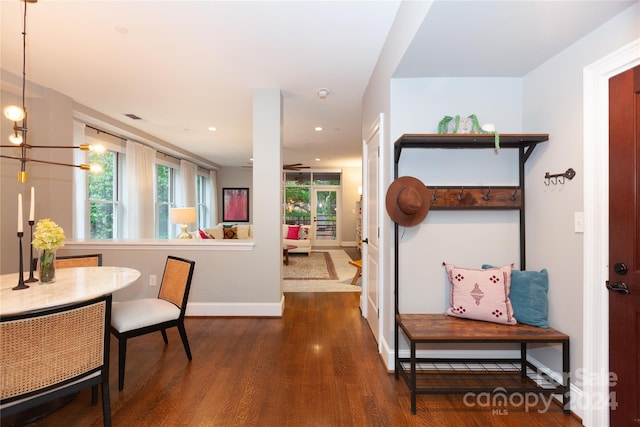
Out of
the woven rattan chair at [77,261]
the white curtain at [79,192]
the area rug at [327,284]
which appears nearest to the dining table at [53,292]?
the woven rattan chair at [77,261]

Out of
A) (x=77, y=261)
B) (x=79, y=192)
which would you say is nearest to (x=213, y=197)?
(x=79, y=192)

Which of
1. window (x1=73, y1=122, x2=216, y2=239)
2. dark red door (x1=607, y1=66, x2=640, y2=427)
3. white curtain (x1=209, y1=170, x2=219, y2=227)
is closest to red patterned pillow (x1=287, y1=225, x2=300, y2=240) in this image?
window (x1=73, y1=122, x2=216, y2=239)

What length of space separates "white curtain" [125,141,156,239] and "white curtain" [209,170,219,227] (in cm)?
356

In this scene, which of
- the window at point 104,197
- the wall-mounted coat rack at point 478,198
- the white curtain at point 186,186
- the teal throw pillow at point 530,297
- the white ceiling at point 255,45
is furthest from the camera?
the white curtain at point 186,186

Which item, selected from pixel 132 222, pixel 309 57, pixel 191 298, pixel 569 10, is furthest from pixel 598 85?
pixel 132 222

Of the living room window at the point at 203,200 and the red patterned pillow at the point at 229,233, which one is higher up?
the living room window at the point at 203,200

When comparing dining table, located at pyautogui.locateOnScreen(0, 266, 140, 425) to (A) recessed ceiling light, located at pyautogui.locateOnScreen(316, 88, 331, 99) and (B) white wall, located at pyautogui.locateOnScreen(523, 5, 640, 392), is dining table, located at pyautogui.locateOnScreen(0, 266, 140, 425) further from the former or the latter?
(B) white wall, located at pyautogui.locateOnScreen(523, 5, 640, 392)

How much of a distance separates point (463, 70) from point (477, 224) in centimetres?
115

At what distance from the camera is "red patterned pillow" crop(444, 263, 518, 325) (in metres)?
2.00

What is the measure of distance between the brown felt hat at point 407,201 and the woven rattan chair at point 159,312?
64.5 inches

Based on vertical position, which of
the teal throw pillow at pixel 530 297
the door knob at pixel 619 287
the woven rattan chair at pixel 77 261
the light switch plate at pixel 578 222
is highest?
the light switch plate at pixel 578 222

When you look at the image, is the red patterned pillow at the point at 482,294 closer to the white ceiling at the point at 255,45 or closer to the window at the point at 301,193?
the white ceiling at the point at 255,45

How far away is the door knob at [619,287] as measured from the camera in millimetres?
1523

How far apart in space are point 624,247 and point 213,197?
9.17 m
